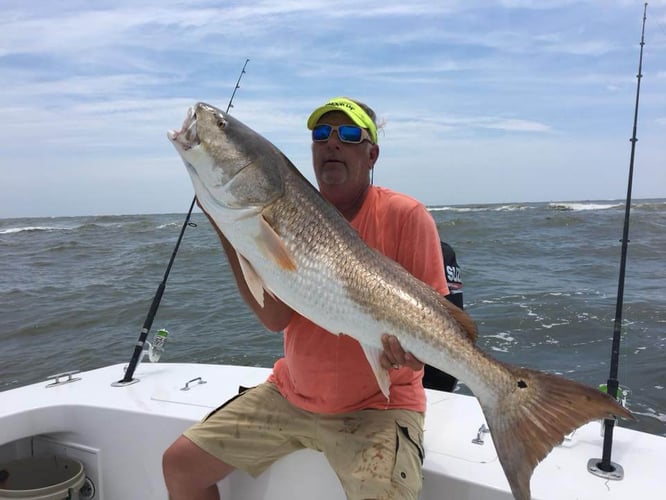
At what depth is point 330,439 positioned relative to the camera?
2422 millimetres

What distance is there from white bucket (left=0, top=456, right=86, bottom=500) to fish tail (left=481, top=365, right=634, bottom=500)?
2.47 metres

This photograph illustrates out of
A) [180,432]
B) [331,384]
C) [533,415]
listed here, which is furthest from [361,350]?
[180,432]

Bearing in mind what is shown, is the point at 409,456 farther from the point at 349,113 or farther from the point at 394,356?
the point at 349,113

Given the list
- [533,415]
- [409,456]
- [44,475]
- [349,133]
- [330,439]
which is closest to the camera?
[533,415]

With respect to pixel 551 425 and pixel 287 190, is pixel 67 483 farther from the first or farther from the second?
pixel 551 425

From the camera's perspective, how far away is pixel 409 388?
8.45 feet

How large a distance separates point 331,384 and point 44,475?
212 centimetres

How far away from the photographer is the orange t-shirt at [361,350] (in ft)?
8.14

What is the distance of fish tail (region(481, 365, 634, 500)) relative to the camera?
1.89 metres

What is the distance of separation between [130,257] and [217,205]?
17.8m

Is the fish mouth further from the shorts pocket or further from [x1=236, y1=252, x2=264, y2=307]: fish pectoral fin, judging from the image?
the shorts pocket

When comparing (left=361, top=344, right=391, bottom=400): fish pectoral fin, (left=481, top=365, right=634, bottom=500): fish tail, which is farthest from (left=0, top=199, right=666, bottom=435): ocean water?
(left=481, top=365, right=634, bottom=500): fish tail

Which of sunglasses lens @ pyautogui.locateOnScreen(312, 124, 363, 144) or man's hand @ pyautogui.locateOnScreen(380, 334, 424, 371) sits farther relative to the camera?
sunglasses lens @ pyautogui.locateOnScreen(312, 124, 363, 144)

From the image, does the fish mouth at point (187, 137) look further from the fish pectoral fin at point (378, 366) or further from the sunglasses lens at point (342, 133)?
the fish pectoral fin at point (378, 366)
